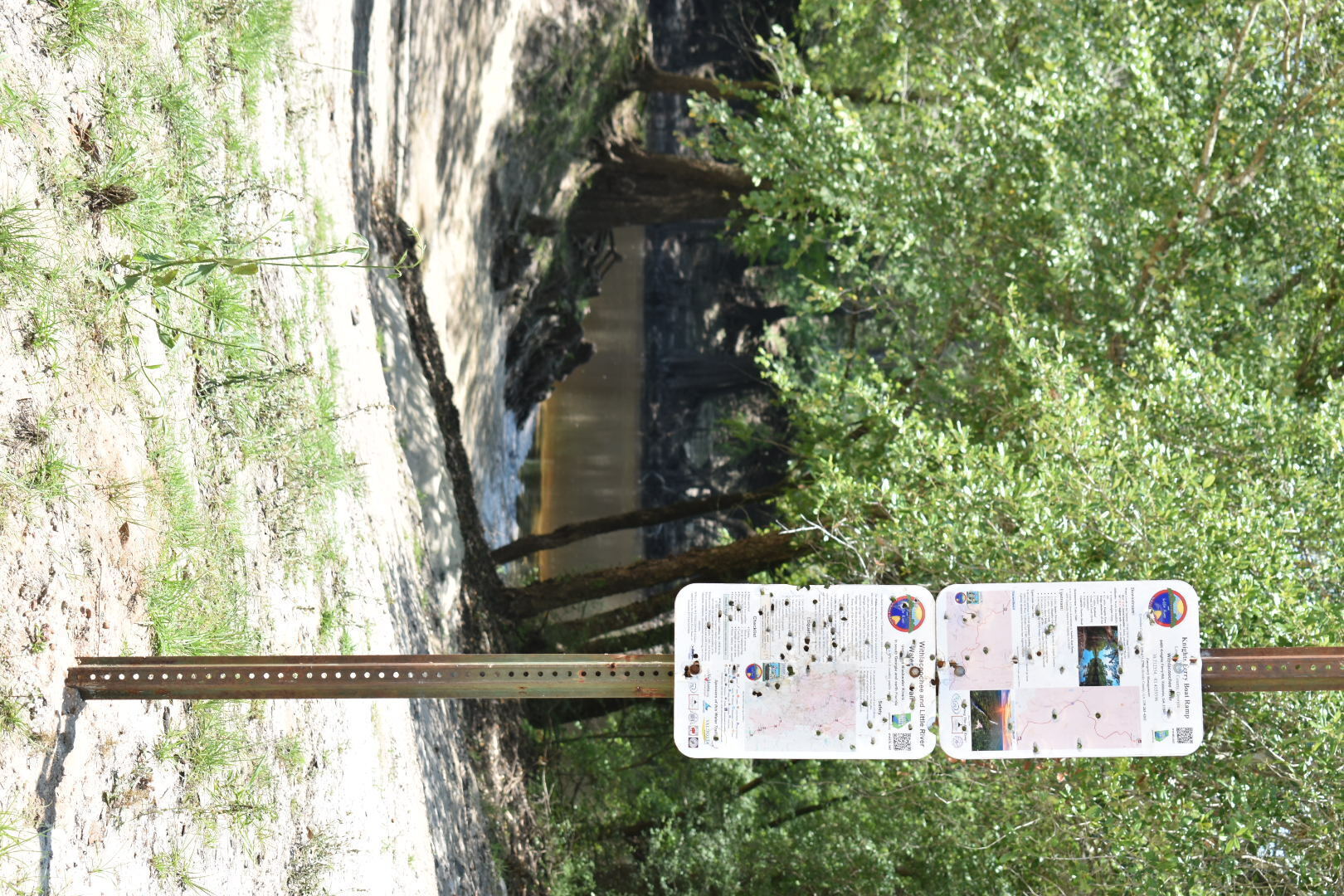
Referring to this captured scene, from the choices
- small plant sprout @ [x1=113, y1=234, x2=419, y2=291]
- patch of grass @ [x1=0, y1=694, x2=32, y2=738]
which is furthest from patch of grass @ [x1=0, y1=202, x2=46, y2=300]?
patch of grass @ [x1=0, y1=694, x2=32, y2=738]

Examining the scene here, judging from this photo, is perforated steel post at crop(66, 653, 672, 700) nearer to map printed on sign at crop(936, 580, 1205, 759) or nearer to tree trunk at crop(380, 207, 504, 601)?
map printed on sign at crop(936, 580, 1205, 759)

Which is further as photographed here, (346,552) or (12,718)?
(346,552)

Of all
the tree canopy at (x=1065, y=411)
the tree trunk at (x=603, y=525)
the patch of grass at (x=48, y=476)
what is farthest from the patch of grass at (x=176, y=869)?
the tree trunk at (x=603, y=525)

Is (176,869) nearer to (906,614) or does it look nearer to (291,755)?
(291,755)

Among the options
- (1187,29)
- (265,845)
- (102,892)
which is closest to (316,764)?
(265,845)

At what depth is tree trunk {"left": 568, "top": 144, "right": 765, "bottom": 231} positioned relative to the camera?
37.1 feet

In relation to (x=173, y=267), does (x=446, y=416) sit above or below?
below

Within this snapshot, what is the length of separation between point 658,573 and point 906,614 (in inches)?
219

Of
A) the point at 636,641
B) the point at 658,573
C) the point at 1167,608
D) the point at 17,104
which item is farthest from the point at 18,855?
the point at 636,641

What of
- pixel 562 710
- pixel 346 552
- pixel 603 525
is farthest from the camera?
pixel 603 525

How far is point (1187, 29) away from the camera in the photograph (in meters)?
7.11

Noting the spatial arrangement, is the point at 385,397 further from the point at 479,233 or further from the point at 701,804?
the point at 701,804

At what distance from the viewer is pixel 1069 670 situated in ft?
8.95

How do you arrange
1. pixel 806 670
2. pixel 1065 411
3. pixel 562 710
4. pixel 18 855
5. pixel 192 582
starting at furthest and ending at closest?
1. pixel 562 710
2. pixel 1065 411
3. pixel 192 582
4. pixel 806 670
5. pixel 18 855
